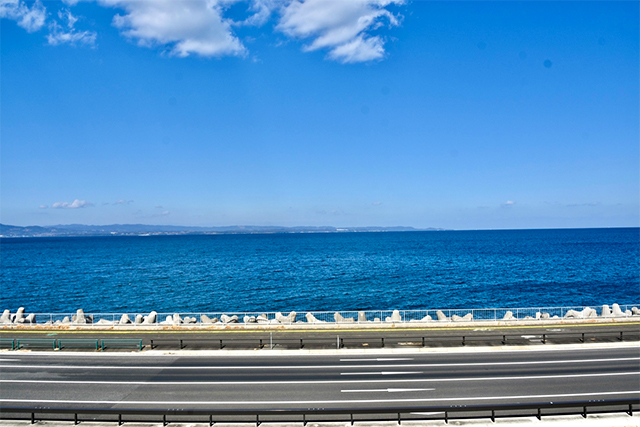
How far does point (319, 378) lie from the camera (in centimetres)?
2119

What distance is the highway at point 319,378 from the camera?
18.5 metres

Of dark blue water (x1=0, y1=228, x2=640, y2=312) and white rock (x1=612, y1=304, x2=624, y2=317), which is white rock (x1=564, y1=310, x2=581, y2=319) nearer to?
white rock (x1=612, y1=304, x2=624, y2=317)

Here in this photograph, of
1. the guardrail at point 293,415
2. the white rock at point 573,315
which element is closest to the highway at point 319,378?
the guardrail at point 293,415

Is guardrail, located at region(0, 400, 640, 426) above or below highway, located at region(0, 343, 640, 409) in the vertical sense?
above

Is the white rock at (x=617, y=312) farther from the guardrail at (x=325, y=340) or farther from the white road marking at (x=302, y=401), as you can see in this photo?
the white road marking at (x=302, y=401)

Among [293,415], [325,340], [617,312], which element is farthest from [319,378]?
[617,312]

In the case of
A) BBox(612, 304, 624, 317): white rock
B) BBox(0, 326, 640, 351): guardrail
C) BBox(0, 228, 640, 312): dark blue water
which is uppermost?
BBox(612, 304, 624, 317): white rock

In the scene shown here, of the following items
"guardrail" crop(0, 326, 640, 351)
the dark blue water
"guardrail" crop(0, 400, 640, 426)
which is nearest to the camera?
"guardrail" crop(0, 400, 640, 426)

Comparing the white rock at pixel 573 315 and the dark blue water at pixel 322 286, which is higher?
the white rock at pixel 573 315

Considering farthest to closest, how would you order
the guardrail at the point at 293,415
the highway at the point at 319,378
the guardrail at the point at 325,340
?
1. the guardrail at the point at 325,340
2. the highway at the point at 319,378
3. the guardrail at the point at 293,415

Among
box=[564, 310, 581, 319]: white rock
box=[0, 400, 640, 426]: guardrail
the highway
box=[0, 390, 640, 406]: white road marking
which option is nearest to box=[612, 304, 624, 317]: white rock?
box=[564, 310, 581, 319]: white rock

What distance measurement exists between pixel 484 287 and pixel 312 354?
181 feet

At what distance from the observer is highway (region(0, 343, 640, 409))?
729 inches

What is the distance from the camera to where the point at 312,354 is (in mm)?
25250
